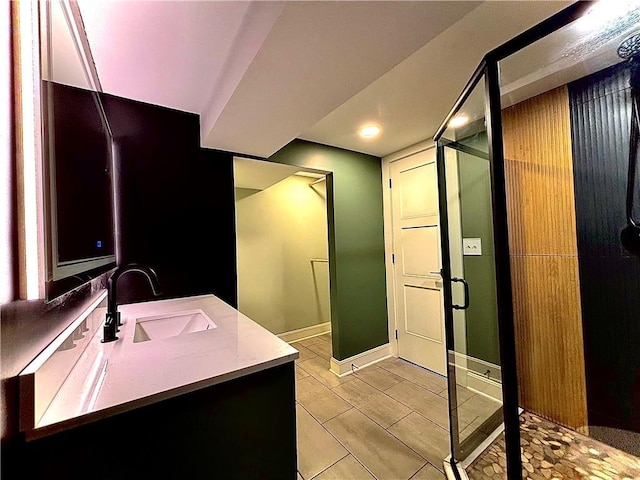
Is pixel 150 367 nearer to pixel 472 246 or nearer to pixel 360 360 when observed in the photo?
pixel 472 246

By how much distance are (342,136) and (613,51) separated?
1.77 meters

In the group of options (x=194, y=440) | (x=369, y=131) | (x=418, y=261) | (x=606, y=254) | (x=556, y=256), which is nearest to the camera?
(x=194, y=440)

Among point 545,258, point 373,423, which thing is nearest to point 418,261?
point 545,258

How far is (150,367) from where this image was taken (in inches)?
32.8

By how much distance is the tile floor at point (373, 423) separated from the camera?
1554mm

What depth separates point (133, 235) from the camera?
1.81 meters

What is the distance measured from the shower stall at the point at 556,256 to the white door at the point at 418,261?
0.78 metres

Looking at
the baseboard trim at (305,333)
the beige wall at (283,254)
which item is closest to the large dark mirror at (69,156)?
the beige wall at (283,254)

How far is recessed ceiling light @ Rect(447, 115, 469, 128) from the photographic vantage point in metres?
1.43

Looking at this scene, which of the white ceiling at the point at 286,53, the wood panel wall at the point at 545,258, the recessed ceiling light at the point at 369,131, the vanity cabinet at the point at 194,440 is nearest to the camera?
the vanity cabinet at the point at 194,440

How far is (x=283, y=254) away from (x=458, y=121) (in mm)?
2781

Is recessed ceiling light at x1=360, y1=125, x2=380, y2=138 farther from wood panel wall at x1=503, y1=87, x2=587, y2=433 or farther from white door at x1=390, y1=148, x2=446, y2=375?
wood panel wall at x1=503, y1=87, x2=587, y2=433

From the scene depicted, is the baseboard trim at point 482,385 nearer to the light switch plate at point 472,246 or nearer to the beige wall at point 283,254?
the light switch plate at point 472,246

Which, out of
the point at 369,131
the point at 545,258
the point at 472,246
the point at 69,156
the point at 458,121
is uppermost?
the point at 369,131
